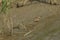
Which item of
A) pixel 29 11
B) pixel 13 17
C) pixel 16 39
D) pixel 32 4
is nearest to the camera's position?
pixel 16 39

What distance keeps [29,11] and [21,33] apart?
1.00 metres

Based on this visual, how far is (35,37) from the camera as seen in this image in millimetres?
2979

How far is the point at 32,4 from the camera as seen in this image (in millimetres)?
4887

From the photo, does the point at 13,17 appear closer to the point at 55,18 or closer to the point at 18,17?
the point at 18,17

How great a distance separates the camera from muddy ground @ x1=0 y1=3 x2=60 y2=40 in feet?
9.87

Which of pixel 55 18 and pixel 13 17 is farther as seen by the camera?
pixel 13 17

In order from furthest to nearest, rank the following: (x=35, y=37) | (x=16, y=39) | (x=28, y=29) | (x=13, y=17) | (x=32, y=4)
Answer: (x=32, y=4) → (x=13, y=17) → (x=28, y=29) → (x=16, y=39) → (x=35, y=37)

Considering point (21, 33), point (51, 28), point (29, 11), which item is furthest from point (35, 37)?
point (29, 11)

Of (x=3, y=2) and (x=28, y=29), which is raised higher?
(x=3, y=2)

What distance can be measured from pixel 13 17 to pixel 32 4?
0.96m

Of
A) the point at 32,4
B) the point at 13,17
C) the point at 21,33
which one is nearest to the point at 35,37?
the point at 21,33

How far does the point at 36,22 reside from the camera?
3822 mm

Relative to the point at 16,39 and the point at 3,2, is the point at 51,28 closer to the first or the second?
the point at 16,39

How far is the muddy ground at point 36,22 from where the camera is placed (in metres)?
3.01
